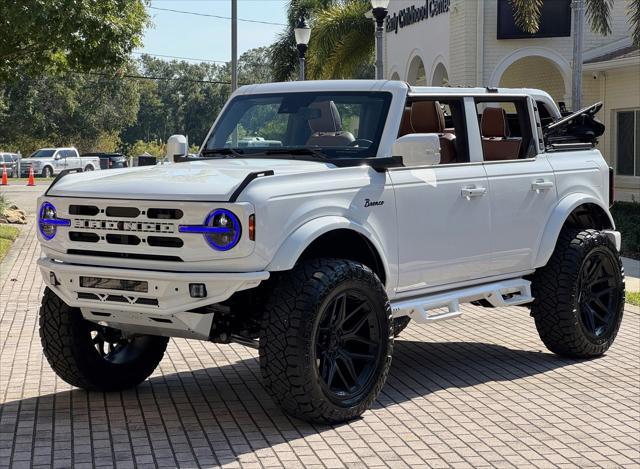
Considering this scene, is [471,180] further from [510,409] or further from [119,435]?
[119,435]

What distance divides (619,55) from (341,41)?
490 inches

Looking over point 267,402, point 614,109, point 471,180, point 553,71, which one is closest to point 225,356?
point 267,402

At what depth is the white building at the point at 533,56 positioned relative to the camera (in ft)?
84.9

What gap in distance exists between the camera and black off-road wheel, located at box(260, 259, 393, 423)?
6.58m

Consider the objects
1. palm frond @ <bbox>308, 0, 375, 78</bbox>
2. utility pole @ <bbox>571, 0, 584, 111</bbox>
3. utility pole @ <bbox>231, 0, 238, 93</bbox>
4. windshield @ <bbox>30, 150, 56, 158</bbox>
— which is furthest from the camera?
windshield @ <bbox>30, 150, 56, 158</bbox>

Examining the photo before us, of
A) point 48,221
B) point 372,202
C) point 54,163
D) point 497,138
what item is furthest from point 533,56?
point 54,163

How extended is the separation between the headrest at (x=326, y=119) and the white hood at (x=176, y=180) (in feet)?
1.64

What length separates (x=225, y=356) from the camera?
9242 millimetres

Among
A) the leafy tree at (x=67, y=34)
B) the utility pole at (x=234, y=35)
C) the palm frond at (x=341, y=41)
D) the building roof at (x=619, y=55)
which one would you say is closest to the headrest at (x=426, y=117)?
the leafy tree at (x=67, y=34)

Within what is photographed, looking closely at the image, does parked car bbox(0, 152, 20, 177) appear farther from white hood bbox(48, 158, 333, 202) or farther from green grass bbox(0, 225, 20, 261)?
white hood bbox(48, 158, 333, 202)

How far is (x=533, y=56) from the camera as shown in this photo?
98.8ft

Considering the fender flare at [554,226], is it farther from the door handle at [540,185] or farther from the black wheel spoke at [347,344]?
the black wheel spoke at [347,344]

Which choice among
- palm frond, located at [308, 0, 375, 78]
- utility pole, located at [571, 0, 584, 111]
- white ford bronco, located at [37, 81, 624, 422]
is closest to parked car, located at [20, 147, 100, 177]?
palm frond, located at [308, 0, 375, 78]

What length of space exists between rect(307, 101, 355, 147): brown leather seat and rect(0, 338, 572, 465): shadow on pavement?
5.85 ft
